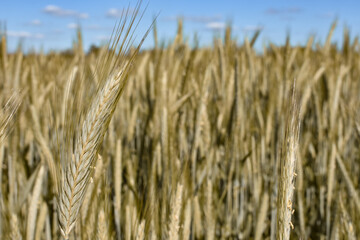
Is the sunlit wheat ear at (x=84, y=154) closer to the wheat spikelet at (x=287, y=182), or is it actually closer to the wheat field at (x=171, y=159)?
the wheat field at (x=171, y=159)

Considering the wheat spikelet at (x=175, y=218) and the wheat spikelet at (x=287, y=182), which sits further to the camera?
the wheat spikelet at (x=175, y=218)

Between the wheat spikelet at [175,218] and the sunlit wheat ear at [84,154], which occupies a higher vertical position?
the sunlit wheat ear at [84,154]

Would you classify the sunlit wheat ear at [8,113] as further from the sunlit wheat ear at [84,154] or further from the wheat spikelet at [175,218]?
the wheat spikelet at [175,218]

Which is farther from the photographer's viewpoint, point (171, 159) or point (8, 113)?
point (171, 159)

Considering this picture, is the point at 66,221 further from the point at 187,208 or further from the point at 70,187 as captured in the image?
the point at 187,208

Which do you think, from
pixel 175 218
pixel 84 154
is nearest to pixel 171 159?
pixel 175 218

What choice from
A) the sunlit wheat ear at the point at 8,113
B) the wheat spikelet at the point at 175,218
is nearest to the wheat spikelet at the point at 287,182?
the wheat spikelet at the point at 175,218

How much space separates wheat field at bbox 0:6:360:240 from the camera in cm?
42

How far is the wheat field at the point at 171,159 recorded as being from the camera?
0.42m

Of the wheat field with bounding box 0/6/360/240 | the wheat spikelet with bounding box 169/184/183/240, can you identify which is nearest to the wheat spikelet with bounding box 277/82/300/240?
the wheat field with bounding box 0/6/360/240

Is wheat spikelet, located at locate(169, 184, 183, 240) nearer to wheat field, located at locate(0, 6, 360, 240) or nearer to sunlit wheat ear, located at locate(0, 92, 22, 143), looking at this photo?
wheat field, located at locate(0, 6, 360, 240)

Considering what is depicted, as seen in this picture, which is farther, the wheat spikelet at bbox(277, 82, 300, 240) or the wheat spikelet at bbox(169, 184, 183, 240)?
the wheat spikelet at bbox(169, 184, 183, 240)

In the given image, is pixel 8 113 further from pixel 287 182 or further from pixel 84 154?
pixel 287 182

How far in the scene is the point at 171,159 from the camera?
0.76 metres
